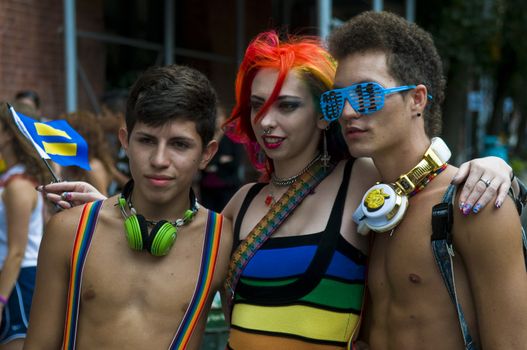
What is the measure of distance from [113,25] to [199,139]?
656cm

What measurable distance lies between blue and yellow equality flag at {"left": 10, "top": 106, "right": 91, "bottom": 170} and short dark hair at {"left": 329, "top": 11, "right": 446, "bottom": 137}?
1.18 m

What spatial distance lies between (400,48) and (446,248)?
75 cm

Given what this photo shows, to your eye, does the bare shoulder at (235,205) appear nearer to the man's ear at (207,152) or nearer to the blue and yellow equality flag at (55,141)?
the man's ear at (207,152)

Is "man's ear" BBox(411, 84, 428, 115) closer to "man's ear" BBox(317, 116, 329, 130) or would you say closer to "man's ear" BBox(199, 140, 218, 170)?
"man's ear" BBox(317, 116, 329, 130)

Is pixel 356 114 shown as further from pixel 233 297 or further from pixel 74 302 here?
pixel 74 302

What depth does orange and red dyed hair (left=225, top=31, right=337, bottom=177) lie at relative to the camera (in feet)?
9.39

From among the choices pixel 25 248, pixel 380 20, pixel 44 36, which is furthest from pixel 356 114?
pixel 44 36

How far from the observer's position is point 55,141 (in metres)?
3.02

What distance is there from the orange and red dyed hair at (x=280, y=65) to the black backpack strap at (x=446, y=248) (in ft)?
2.49

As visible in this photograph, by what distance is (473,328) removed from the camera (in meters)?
2.33

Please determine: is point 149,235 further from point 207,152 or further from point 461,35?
point 461,35

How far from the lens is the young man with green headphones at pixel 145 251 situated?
8.29 ft

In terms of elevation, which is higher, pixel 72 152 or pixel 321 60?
pixel 321 60

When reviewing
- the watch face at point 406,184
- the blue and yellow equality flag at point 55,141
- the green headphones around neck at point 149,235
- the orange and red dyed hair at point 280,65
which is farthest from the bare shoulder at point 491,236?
the blue and yellow equality flag at point 55,141
